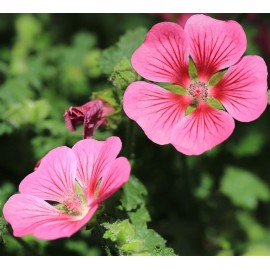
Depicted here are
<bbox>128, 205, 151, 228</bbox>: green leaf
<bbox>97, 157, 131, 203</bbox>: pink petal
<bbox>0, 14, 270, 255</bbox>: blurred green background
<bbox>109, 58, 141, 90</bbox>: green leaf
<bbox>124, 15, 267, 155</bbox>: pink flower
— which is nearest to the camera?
<bbox>97, 157, 131, 203</bbox>: pink petal

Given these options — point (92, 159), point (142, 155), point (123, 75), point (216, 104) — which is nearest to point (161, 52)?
point (123, 75)

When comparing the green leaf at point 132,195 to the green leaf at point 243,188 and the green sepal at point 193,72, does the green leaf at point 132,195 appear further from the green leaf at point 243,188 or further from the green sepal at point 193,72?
the green leaf at point 243,188

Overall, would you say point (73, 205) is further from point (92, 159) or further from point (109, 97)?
point (109, 97)

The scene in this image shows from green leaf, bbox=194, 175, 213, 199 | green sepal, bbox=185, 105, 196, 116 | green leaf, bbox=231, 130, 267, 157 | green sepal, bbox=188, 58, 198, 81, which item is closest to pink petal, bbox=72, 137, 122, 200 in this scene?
green sepal, bbox=185, 105, 196, 116

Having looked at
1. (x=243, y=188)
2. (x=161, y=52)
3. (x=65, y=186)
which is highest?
(x=161, y=52)

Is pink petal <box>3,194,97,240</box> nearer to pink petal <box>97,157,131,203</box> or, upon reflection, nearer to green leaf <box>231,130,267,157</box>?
pink petal <box>97,157,131,203</box>

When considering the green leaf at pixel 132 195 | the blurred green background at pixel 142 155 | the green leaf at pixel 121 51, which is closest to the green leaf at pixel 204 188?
the blurred green background at pixel 142 155

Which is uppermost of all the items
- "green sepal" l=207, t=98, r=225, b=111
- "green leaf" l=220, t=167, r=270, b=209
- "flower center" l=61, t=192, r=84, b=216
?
"green sepal" l=207, t=98, r=225, b=111
